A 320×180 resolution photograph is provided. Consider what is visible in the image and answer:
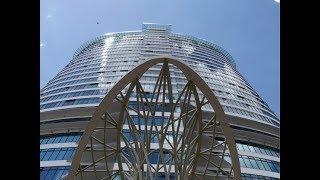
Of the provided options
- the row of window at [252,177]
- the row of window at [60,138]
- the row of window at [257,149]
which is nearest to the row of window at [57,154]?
the row of window at [60,138]

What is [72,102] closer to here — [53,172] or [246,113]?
[53,172]

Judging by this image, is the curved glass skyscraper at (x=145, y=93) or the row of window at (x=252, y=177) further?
the curved glass skyscraper at (x=145, y=93)

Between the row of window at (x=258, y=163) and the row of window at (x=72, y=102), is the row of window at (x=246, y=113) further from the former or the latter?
the row of window at (x=72, y=102)

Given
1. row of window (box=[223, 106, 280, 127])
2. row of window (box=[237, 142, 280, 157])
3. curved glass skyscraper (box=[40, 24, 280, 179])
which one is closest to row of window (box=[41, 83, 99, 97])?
curved glass skyscraper (box=[40, 24, 280, 179])

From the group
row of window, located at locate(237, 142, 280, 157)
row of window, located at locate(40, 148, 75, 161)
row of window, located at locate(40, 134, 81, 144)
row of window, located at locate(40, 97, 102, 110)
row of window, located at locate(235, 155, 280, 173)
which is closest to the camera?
row of window, located at locate(40, 148, 75, 161)

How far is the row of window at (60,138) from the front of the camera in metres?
51.5

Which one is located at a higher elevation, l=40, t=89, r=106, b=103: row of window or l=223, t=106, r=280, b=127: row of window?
l=40, t=89, r=106, b=103: row of window

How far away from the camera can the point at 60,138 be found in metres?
52.7

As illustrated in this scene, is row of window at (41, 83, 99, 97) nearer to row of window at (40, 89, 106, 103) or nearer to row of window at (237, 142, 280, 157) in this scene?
row of window at (40, 89, 106, 103)

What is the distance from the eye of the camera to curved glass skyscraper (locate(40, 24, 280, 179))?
49.7 m

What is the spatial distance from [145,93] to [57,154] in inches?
419

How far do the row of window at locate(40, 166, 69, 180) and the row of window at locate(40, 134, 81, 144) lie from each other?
226 inches
